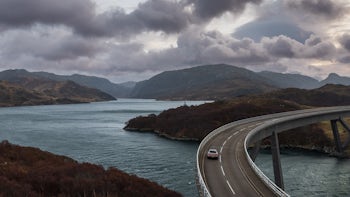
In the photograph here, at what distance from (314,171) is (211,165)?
4154 cm

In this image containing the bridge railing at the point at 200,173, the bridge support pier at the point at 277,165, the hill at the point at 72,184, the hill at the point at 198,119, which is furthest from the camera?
the hill at the point at 198,119

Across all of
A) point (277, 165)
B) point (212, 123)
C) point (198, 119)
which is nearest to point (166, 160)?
point (277, 165)

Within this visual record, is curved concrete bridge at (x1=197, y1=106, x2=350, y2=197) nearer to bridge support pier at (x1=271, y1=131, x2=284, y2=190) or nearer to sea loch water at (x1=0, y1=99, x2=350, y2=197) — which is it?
bridge support pier at (x1=271, y1=131, x2=284, y2=190)

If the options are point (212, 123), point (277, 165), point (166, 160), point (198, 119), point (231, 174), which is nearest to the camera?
point (231, 174)

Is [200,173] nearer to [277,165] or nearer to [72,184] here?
[72,184]

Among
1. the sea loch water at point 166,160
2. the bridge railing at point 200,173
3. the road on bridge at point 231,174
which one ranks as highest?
the bridge railing at point 200,173

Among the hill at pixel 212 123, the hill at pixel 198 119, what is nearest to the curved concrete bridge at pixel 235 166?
the hill at pixel 212 123

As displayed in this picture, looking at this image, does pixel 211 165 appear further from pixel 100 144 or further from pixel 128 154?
pixel 100 144

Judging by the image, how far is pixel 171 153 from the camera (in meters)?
90.0

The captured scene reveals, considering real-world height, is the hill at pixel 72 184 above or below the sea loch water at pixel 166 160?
above

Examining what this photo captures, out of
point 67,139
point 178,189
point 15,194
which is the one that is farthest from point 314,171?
point 67,139

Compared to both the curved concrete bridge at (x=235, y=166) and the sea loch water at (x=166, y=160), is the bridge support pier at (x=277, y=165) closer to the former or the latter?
the curved concrete bridge at (x=235, y=166)

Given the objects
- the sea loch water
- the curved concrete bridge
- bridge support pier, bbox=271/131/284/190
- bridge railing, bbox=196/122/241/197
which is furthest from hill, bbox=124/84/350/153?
bridge railing, bbox=196/122/241/197

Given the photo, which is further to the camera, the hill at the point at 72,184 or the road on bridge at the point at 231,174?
the hill at the point at 72,184
